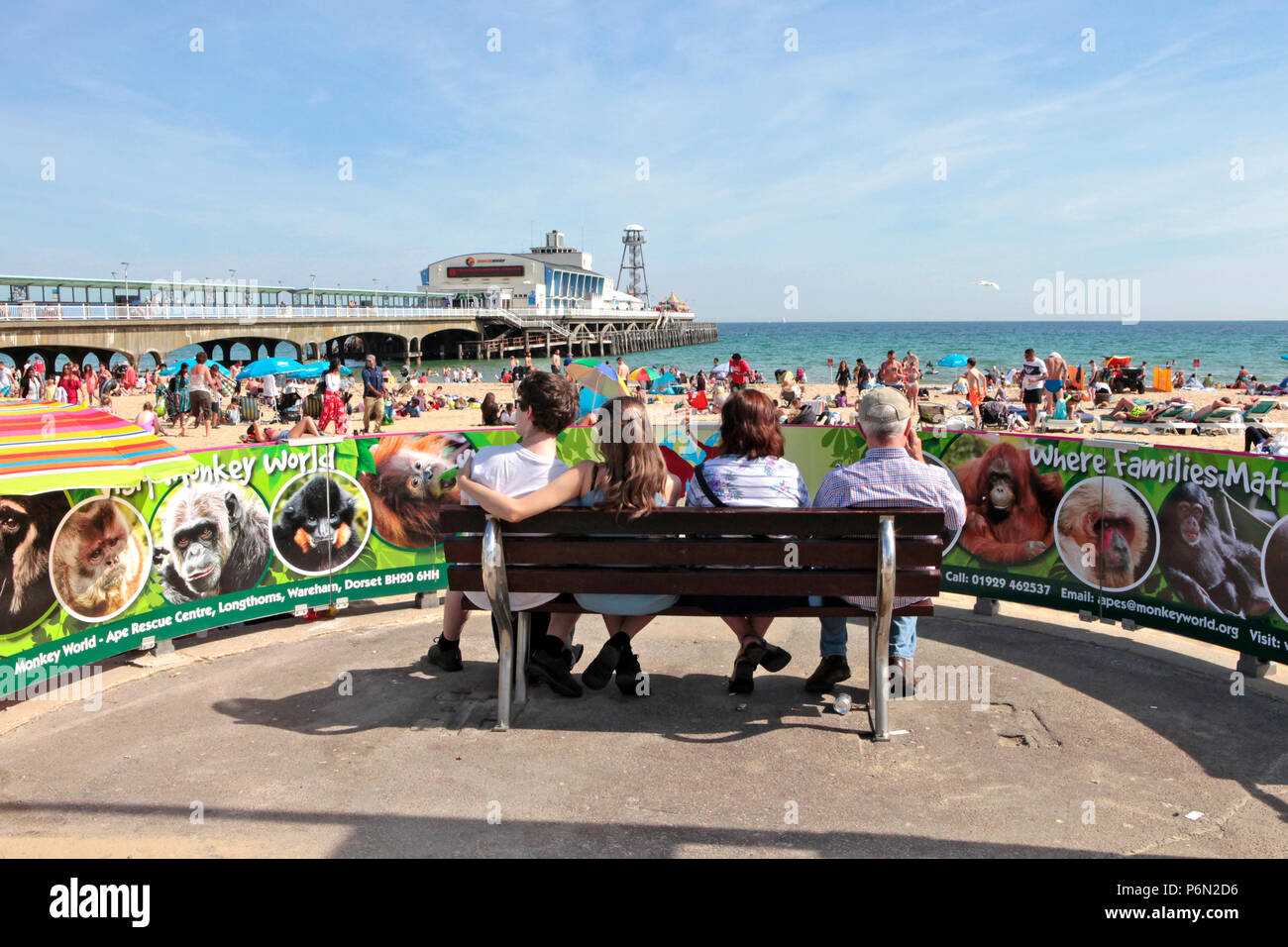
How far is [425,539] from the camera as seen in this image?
20.6ft

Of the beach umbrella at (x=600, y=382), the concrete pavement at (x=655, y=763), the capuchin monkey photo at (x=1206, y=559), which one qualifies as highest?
the beach umbrella at (x=600, y=382)

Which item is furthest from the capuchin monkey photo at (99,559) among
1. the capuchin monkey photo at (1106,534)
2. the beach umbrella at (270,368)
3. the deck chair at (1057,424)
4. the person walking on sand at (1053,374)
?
the beach umbrella at (270,368)

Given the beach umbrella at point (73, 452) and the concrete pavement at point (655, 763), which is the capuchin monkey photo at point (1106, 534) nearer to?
the concrete pavement at point (655, 763)

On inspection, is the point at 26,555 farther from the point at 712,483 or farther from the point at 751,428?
the point at 751,428

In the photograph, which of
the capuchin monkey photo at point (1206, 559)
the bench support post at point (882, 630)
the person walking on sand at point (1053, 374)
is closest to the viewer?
the bench support post at point (882, 630)

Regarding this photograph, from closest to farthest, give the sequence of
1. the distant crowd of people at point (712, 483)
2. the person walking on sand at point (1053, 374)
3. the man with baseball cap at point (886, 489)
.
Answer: the distant crowd of people at point (712, 483)
the man with baseball cap at point (886, 489)
the person walking on sand at point (1053, 374)

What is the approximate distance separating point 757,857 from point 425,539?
3.78m

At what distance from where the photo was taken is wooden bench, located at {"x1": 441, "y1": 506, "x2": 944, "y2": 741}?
396 centimetres

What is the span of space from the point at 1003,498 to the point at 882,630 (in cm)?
249

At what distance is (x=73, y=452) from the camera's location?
4.62 metres

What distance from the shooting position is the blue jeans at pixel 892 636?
4.47 metres

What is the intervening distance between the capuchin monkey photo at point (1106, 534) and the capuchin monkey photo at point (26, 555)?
5.69 m

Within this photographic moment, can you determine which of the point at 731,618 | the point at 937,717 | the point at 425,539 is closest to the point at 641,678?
the point at 731,618
